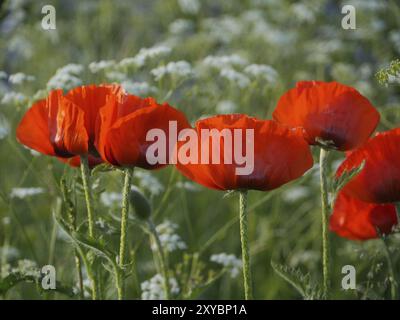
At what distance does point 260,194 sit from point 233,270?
739 millimetres

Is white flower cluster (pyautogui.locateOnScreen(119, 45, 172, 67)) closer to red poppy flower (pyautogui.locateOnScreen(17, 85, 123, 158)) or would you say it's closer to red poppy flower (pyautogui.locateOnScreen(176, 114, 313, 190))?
red poppy flower (pyautogui.locateOnScreen(17, 85, 123, 158))

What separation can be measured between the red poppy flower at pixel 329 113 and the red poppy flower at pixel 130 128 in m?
0.15

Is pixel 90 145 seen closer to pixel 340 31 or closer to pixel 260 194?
pixel 260 194

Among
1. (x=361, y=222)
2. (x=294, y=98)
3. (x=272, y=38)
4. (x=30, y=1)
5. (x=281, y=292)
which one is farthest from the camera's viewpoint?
(x=30, y=1)

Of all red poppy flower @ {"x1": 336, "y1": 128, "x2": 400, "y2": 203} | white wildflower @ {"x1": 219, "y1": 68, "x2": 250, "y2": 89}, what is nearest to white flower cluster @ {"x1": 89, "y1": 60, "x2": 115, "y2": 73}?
white wildflower @ {"x1": 219, "y1": 68, "x2": 250, "y2": 89}

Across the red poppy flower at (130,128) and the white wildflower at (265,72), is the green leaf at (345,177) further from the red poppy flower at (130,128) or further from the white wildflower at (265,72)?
the white wildflower at (265,72)

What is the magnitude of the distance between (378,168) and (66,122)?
1.36 feet

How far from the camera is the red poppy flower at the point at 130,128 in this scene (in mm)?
1072

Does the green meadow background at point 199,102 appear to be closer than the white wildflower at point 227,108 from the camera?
Yes

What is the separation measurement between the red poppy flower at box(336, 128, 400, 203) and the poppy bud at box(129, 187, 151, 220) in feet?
0.96

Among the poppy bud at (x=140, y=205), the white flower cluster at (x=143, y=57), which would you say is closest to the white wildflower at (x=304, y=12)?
the white flower cluster at (x=143, y=57)

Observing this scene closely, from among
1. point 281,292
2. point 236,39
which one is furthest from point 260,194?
point 236,39
